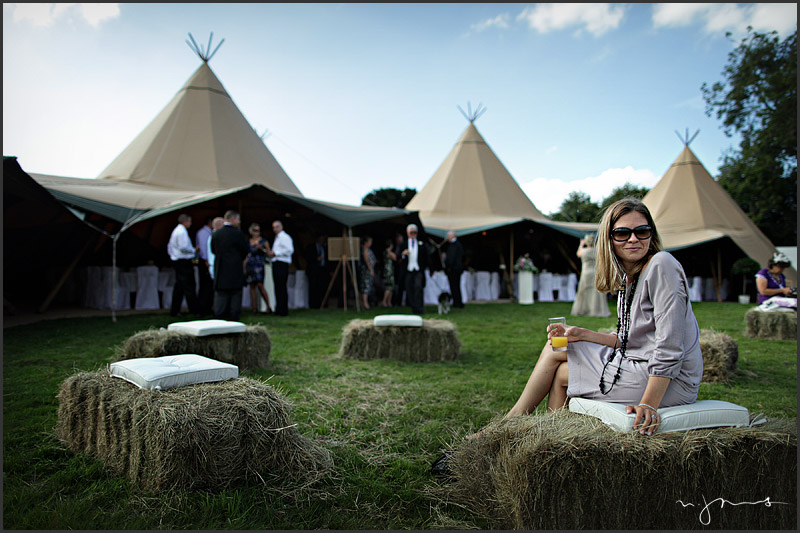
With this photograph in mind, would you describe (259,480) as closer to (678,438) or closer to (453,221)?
(678,438)

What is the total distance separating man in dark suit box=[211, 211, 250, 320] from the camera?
720 centimetres

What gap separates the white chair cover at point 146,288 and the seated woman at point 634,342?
9.87m

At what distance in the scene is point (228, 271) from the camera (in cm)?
720

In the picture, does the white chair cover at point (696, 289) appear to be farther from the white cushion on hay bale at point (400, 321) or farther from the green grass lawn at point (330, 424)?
the white cushion on hay bale at point (400, 321)

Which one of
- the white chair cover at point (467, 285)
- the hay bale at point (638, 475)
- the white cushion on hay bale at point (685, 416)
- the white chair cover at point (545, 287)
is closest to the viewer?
the hay bale at point (638, 475)

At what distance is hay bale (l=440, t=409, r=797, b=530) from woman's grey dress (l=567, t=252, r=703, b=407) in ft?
0.59

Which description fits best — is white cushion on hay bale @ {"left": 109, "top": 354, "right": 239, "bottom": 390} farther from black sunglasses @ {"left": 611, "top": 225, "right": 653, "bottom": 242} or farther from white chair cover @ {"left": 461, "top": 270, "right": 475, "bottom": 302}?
white chair cover @ {"left": 461, "top": 270, "right": 475, "bottom": 302}

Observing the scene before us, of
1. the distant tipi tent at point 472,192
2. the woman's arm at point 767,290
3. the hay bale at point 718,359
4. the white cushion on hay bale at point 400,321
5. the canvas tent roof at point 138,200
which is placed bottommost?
the hay bale at point 718,359

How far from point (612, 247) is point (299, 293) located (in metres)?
9.92

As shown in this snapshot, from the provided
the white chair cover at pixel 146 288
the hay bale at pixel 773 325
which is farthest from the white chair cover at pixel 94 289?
the hay bale at pixel 773 325

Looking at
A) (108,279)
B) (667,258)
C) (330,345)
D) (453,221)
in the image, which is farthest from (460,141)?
(667,258)

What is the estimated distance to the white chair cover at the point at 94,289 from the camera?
10242mm

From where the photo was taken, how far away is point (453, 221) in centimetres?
1563

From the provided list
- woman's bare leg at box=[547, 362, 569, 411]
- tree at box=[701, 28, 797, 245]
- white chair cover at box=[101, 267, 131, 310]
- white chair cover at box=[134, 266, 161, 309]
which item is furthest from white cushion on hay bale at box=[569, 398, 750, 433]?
tree at box=[701, 28, 797, 245]
